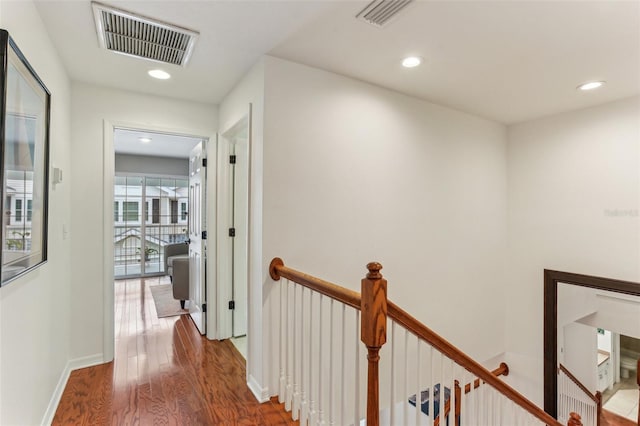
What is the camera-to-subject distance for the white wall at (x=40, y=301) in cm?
138

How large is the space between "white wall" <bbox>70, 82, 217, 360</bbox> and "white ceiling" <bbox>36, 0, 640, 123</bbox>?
17 centimetres

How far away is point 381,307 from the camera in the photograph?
1.31 meters

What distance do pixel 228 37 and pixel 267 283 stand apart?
1.57m

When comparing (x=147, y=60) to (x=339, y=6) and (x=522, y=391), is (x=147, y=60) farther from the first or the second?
(x=522, y=391)

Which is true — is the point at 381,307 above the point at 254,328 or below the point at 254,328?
above

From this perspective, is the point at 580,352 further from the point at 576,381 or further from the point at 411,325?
the point at 411,325

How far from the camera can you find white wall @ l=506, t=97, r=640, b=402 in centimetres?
310

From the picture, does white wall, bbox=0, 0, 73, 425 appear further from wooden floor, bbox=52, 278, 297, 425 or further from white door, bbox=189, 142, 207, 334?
white door, bbox=189, 142, 207, 334

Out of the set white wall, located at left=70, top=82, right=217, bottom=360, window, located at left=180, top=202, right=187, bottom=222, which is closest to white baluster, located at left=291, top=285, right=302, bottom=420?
white wall, located at left=70, top=82, right=217, bottom=360

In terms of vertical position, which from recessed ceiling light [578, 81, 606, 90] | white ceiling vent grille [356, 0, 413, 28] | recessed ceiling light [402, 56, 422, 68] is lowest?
white ceiling vent grille [356, 0, 413, 28]

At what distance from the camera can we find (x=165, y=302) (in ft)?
14.8

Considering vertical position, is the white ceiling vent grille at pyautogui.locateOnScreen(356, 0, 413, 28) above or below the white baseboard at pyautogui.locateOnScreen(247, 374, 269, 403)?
above

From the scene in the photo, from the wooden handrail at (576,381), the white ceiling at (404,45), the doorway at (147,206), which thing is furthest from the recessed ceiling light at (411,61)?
the doorway at (147,206)

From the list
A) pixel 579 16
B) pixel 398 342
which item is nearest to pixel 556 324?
pixel 398 342
